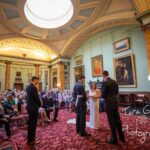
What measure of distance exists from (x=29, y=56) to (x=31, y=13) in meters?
7.46

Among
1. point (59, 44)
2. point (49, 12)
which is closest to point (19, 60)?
point (59, 44)

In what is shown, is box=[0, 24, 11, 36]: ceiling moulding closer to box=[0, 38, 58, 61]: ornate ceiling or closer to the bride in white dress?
box=[0, 38, 58, 61]: ornate ceiling

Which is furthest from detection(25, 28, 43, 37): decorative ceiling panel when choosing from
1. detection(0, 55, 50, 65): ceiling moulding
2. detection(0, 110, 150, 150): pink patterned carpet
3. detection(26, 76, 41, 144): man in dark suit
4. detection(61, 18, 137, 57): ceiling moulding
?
detection(0, 110, 150, 150): pink patterned carpet

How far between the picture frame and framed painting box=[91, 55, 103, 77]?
1.61 metres

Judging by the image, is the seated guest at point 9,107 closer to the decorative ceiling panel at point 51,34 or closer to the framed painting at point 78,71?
the decorative ceiling panel at point 51,34

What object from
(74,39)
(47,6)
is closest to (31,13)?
(47,6)

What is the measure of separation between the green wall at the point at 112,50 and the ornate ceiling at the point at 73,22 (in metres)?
0.59

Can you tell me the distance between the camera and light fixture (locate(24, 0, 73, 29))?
390 inches

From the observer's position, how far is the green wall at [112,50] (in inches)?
315

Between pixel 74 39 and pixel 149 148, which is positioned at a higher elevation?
pixel 74 39

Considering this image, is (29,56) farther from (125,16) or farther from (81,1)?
(125,16)

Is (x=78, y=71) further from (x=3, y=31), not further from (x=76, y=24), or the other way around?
(x=3, y=31)

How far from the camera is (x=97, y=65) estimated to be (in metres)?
11.2

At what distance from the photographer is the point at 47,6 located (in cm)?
1112
